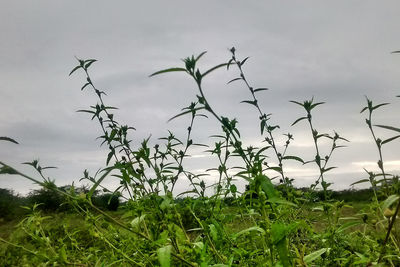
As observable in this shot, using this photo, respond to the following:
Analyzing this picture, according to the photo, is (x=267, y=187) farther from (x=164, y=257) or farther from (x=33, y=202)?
(x=33, y=202)

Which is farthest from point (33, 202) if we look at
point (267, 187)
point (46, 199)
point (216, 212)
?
point (267, 187)

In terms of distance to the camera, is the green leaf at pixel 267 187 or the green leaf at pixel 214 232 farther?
the green leaf at pixel 214 232

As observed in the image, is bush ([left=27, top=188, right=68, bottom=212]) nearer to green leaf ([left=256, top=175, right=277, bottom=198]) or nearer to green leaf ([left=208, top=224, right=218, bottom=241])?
green leaf ([left=208, top=224, right=218, bottom=241])

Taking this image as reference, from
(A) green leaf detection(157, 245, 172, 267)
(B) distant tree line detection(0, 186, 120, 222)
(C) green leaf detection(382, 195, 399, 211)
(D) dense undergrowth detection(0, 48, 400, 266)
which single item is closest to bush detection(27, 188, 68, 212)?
(B) distant tree line detection(0, 186, 120, 222)

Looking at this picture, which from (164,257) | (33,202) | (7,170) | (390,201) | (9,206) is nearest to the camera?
(390,201)

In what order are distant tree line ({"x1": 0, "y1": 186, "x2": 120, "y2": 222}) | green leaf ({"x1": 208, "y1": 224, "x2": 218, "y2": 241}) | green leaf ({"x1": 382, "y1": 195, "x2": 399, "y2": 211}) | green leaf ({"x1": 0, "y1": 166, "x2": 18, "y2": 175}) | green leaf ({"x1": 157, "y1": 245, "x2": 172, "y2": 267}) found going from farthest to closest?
distant tree line ({"x1": 0, "y1": 186, "x2": 120, "y2": 222}) → green leaf ({"x1": 208, "y1": 224, "x2": 218, "y2": 241}) → green leaf ({"x1": 0, "y1": 166, "x2": 18, "y2": 175}) → green leaf ({"x1": 157, "y1": 245, "x2": 172, "y2": 267}) → green leaf ({"x1": 382, "y1": 195, "x2": 399, "y2": 211})

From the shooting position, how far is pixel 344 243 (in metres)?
3.57

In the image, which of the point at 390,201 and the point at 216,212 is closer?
the point at 390,201

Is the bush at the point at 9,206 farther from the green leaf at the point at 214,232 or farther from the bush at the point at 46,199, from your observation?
the green leaf at the point at 214,232

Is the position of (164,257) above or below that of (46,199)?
below

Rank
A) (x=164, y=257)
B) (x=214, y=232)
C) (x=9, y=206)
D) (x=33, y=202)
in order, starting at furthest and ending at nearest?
(x=9, y=206)
(x=33, y=202)
(x=214, y=232)
(x=164, y=257)

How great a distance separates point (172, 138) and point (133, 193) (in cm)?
61

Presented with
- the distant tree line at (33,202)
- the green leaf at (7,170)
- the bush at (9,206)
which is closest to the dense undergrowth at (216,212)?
the green leaf at (7,170)

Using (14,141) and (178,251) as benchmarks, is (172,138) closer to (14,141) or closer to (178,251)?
(178,251)
